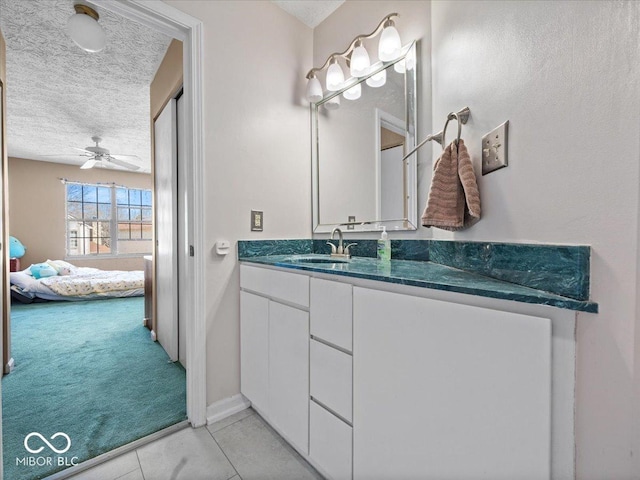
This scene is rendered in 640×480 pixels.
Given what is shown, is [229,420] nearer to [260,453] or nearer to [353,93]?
[260,453]

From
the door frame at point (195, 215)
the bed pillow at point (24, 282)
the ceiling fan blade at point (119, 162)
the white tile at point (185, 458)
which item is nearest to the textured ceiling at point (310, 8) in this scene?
the door frame at point (195, 215)

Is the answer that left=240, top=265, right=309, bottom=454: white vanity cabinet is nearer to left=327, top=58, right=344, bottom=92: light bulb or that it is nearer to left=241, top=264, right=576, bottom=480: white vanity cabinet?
left=241, top=264, right=576, bottom=480: white vanity cabinet

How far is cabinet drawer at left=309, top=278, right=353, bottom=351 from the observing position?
3.29 feet

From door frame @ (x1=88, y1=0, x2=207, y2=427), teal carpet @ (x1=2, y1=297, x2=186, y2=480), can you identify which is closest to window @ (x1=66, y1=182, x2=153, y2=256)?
teal carpet @ (x1=2, y1=297, x2=186, y2=480)

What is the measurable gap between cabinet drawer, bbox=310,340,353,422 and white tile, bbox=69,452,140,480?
895 mm

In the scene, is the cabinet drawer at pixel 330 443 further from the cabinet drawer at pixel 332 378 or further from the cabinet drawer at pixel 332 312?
the cabinet drawer at pixel 332 312

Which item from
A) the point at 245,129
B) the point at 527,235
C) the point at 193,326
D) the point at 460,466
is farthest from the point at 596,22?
the point at 193,326

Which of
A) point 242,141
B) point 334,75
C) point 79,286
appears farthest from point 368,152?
point 79,286

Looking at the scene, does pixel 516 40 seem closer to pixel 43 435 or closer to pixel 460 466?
pixel 460 466

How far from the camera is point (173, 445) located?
1372 millimetres

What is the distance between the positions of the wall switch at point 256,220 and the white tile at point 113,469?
124cm

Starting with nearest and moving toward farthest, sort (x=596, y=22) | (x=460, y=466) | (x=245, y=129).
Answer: (x=596, y=22), (x=460, y=466), (x=245, y=129)

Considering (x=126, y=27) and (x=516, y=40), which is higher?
→ (x=126, y=27)

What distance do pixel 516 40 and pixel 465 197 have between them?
1.47 feet
